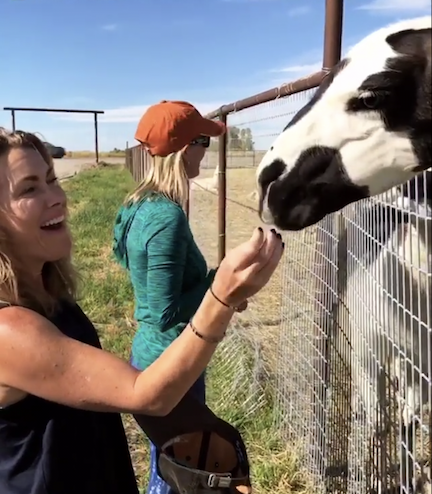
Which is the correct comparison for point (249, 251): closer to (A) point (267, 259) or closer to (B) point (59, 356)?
(A) point (267, 259)

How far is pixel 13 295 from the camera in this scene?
158 cm

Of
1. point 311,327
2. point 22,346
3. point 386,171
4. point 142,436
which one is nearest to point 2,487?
point 22,346

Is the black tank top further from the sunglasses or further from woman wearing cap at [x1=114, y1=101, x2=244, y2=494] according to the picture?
the sunglasses

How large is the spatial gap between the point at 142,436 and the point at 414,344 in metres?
2.34

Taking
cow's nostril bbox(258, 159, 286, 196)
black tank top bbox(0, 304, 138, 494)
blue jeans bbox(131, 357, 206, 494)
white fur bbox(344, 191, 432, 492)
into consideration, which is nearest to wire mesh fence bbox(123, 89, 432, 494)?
white fur bbox(344, 191, 432, 492)

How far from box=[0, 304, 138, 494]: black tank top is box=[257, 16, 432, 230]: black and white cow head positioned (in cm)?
72

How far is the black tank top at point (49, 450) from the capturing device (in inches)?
61.7

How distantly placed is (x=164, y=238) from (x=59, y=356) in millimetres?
912

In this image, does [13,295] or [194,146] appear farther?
[194,146]

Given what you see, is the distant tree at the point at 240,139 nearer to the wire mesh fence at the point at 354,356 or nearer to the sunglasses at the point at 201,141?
the wire mesh fence at the point at 354,356

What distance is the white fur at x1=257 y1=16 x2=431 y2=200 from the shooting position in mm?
1642

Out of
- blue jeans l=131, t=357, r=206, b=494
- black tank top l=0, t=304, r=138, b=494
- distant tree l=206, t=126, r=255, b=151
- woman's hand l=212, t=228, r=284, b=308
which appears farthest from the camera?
distant tree l=206, t=126, r=255, b=151

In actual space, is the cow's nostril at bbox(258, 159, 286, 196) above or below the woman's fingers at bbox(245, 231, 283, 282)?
above

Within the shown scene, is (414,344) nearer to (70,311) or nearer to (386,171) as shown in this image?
(386,171)
